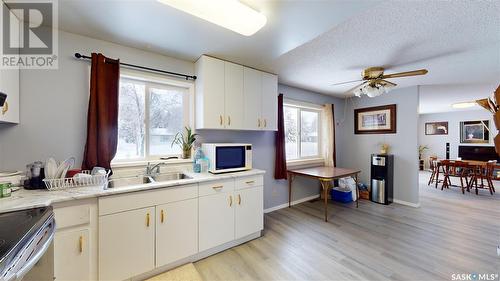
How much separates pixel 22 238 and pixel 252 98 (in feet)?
8.00

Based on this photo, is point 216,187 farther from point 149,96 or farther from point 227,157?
point 149,96

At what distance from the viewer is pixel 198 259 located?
207 centimetres

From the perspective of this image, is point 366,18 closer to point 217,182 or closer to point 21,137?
point 217,182

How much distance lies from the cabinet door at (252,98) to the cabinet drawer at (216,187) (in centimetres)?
88

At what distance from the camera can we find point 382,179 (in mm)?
3891

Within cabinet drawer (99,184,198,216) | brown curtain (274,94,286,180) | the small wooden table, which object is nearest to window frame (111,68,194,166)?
cabinet drawer (99,184,198,216)

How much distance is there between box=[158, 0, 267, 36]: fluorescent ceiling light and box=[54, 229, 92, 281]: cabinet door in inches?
72.0

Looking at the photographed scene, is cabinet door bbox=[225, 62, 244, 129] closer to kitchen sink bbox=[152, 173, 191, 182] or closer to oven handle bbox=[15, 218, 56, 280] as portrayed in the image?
kitchen sink bbox=[152, 173, 191, 182]

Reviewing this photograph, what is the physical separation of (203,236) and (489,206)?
548 centimetres

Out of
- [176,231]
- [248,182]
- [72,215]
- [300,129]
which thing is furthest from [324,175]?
[72,215]

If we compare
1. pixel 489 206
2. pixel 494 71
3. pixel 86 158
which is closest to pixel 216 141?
pixel 86 158

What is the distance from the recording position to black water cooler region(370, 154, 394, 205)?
386cm

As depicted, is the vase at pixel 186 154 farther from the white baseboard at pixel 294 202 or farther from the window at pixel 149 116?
the white baseboard at pixel 294 202

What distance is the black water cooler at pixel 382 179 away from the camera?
3.86 metres
